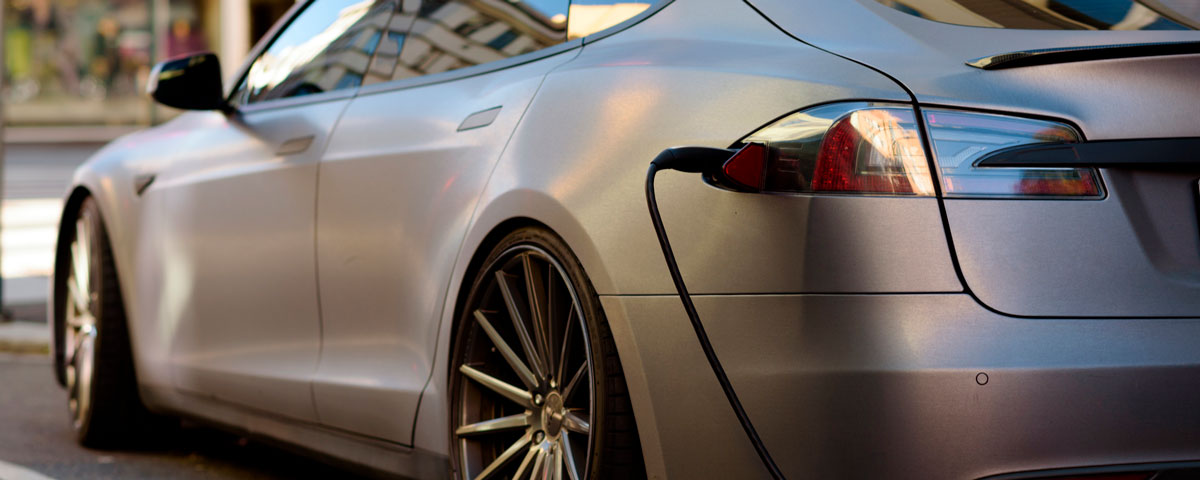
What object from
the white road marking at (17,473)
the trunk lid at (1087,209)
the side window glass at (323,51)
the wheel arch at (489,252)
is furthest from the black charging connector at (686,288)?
the white road marking at (17,473)

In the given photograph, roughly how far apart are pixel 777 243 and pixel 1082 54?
1.87ft

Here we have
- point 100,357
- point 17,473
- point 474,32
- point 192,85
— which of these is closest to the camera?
point 474,32

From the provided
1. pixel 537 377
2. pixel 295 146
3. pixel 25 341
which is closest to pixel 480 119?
pixel 537 377

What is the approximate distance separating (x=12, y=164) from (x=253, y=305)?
66.5 ft

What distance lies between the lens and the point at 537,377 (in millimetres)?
3125

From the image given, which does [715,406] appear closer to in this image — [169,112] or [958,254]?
[958,254]

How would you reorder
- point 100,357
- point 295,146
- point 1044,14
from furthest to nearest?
point 100,357 → point 295,146 → point 1044,14

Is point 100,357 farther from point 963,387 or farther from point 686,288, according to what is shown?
point 963,387

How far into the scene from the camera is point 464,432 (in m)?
3.27

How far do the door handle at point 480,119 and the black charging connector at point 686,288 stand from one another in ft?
2.48

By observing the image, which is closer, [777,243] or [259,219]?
[777,243]

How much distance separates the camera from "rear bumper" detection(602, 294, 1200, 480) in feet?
7.57

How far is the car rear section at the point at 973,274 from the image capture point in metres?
2.32

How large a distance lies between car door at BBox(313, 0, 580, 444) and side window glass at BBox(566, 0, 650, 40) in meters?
0.03
